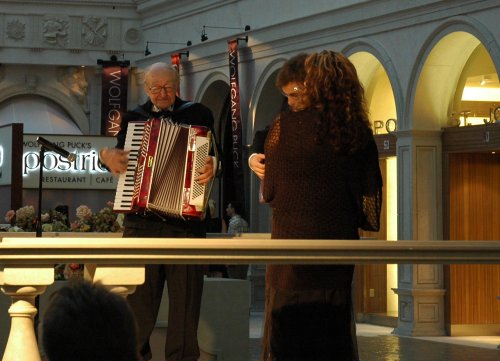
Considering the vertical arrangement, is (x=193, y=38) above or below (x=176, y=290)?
above

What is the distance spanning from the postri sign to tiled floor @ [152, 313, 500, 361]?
14.3 ft

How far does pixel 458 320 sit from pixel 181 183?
10.1 metres

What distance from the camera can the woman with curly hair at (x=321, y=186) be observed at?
4453mm

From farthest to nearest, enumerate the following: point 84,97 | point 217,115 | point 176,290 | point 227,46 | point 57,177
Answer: point 84,97 → point 217,115 → point 227,46 → point 57,177 → point 176,290

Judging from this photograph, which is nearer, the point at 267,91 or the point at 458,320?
the point at 458,320

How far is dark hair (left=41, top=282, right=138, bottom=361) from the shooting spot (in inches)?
97.0

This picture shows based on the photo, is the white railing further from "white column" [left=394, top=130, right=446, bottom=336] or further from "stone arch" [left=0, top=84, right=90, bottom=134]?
"stone arch" [left=0, top=84, right=90, bottom=134]

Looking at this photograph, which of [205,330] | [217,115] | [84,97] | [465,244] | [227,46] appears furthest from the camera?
[84,97]

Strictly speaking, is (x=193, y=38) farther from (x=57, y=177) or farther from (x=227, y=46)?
(x=57, y=177)

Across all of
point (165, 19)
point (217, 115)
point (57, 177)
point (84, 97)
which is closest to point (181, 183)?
point (57, 177)

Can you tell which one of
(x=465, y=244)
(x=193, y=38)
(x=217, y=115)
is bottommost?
(x=465, y=244)

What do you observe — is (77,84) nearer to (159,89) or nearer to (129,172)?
(159,89)

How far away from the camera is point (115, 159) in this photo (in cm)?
576

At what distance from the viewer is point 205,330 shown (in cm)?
783
